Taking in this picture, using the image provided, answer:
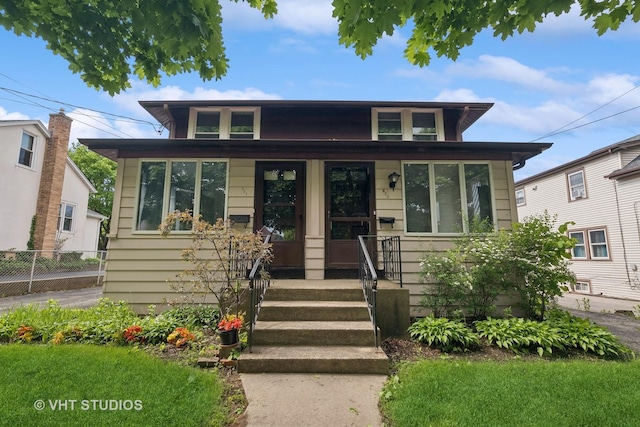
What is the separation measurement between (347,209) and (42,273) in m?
11.5

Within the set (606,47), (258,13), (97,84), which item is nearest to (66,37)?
(97,84)

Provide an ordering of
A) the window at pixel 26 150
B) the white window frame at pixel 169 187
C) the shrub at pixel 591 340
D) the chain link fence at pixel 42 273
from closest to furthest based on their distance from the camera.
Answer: the shrub at pixel 591 340
the white window frame at pixel 169 187
the chain link fence at pixel 42 273
the window at pixel 26 150

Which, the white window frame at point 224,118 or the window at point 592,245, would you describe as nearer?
the white window frame at point 224,118

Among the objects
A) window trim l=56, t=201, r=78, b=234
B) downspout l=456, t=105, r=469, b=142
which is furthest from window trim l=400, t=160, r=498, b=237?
window trim l=56, t=201, r=78, b=234

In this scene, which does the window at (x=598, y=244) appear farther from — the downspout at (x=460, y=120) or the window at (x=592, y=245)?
the downspout at (x=460, y=120)

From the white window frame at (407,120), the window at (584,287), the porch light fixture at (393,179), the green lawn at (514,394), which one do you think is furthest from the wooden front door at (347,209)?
the window at (584,287)

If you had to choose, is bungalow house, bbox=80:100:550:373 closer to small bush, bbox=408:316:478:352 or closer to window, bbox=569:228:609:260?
small bush, bbox=408:316:478:352

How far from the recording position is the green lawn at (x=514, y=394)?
8.91 feet

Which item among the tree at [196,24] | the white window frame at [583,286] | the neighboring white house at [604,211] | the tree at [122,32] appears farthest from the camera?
the white window frame at [583,286]

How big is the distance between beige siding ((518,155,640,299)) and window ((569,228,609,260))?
0.19 m

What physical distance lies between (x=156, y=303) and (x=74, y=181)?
16111 mm

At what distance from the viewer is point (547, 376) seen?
138 inches

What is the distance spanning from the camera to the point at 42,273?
11.0m

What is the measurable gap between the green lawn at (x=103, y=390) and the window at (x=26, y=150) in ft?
47.0
